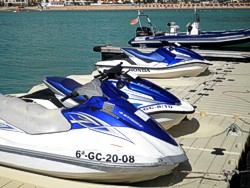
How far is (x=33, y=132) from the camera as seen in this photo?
4.06m

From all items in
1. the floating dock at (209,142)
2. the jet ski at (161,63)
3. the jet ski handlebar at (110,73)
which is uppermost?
the jet ski handlebar at (110,73)

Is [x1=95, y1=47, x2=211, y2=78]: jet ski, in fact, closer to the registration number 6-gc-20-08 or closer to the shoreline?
the registration number 6-gc-20-08

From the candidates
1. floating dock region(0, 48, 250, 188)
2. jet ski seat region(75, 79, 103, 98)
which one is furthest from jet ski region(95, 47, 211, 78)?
jet ski seat region(75, 79, 103, 98)

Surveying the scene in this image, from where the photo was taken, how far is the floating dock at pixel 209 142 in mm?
4051

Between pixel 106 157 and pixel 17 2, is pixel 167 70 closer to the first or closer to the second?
pixel 106 157

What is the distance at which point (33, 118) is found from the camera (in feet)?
13.6

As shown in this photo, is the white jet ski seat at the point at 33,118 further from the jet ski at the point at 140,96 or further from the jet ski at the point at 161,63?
the jet ski at the point at 161,63

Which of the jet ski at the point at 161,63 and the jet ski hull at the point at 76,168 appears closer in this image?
the jet ski hull at the point at 76,168

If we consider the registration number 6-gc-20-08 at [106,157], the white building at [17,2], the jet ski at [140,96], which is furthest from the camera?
the white building at [17,2]

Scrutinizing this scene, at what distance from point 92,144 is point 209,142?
1.92m

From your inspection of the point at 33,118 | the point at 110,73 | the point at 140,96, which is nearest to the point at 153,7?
the point at 140,96

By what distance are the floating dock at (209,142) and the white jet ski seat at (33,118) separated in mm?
488

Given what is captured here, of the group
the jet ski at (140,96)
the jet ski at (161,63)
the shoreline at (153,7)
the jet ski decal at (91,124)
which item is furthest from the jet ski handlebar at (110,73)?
the shoreline at (153,7)

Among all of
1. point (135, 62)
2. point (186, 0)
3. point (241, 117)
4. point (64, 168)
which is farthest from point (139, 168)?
point (186, 0)
